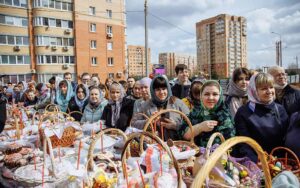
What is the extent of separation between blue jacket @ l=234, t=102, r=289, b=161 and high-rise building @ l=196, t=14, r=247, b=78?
130 ft

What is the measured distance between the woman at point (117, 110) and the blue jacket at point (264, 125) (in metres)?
1.97

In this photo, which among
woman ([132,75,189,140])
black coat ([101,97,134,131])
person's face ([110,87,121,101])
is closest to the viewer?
woman ([132,75,189,140])

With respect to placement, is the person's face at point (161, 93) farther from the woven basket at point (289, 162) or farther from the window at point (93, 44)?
the window at point (93, 44)

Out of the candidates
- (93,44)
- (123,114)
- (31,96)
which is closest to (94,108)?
(123,114)

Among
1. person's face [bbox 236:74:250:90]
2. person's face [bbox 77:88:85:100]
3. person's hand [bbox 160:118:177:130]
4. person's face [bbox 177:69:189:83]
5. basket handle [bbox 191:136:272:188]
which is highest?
person's face [bbox 177:69:189:83]

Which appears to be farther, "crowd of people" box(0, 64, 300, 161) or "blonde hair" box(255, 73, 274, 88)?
"blonde hair" box(255, 73, 274, 88)

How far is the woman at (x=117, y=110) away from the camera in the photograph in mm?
3922

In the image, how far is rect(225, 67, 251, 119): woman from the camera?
11.0 ft

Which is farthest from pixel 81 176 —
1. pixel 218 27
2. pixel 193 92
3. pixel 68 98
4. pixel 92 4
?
pixel 218 27

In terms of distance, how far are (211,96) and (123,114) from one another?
69.2 inches

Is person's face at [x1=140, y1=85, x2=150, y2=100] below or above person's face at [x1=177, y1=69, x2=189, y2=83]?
below

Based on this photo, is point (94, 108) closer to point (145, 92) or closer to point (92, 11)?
point (145, 92)

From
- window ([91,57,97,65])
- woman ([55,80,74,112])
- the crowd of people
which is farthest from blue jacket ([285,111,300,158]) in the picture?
window ([91,57,97,65])

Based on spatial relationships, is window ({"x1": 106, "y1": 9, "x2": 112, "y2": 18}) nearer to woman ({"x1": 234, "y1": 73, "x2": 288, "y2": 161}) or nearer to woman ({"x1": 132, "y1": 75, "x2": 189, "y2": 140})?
woman ({"x1": 132, "y1": 75, "x2": 189, "y2": 140})
